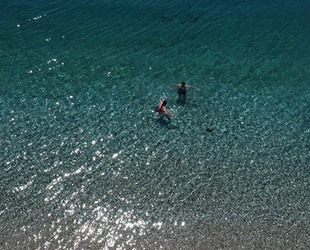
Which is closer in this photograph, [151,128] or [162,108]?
[151,128]

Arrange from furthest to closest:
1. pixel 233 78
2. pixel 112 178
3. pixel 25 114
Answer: pixel 233 78, pixel 25 114, pixel 112 178

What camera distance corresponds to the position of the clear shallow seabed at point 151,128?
1470 cm

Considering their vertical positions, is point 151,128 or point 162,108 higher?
point 162,108

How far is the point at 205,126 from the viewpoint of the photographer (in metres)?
20.5

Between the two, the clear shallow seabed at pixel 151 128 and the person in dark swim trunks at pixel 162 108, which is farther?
the person in dark swim trunks at pixel 162 108

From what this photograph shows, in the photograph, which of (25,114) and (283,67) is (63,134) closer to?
(25,114)

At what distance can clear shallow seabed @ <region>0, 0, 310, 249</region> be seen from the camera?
48.2 ft

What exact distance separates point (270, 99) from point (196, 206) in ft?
41.3

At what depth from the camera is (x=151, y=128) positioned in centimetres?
2020

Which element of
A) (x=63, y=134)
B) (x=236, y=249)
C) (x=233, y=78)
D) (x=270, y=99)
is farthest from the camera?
(x=233, y=78)

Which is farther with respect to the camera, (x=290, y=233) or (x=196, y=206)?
(x=196, y=206)

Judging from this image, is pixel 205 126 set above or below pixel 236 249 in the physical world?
above

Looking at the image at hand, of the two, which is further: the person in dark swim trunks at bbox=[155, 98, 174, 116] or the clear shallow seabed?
the person in dark swim trunks at bbox=[155, 98, 174, 116]

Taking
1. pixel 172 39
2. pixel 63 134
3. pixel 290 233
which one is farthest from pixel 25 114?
pixel 290 233
